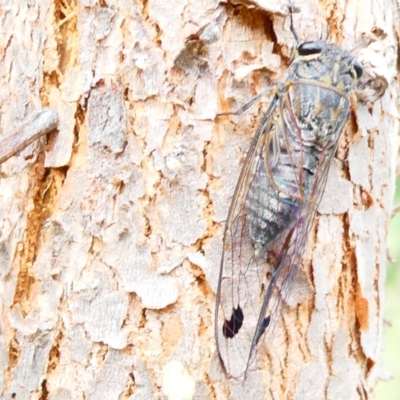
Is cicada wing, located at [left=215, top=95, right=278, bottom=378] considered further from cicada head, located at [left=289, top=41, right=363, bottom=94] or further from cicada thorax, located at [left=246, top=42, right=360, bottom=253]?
cicada head, located at [left=289, top=41, right=363, bottom=94]

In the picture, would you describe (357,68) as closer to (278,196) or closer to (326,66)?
(326,66)

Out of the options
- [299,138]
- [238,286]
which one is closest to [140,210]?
[238,286]

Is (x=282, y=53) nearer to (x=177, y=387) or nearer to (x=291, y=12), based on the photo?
(x=291, y=12)

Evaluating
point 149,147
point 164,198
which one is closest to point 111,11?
point 149,147

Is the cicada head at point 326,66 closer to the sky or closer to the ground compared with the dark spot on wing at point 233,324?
closer to the sky

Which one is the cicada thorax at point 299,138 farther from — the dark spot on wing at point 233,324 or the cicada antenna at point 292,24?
the dark spot on wing at point 233,324

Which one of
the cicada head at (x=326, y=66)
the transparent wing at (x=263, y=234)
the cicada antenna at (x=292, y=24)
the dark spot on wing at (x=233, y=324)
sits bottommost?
the dark spot on wing at (x=233, y=324)

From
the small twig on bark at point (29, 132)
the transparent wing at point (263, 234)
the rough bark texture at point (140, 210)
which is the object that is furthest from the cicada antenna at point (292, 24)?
the small twig on bark at point (29, 132)
